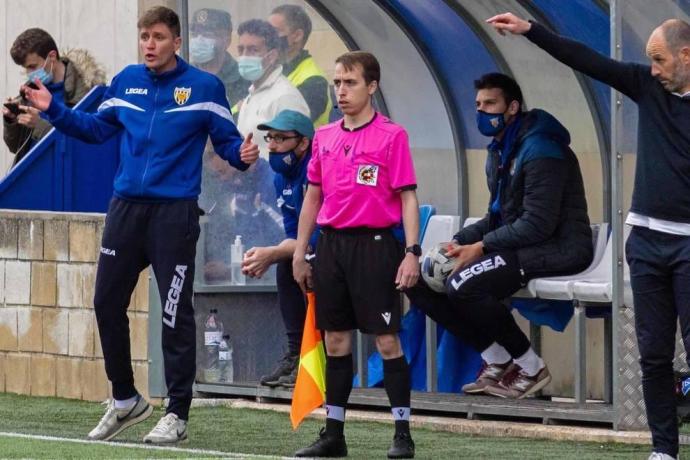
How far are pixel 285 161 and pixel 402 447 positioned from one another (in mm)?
2482

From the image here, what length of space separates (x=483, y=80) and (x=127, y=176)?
2.24 m

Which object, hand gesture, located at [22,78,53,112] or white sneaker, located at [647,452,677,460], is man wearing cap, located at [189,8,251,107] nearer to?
hand gesture, located at [22,78,53,112]

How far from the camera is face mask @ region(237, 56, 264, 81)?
10820 millimetres

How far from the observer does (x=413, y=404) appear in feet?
32.3

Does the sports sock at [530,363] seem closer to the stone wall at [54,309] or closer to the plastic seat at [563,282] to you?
the plastic seat at [563,282]

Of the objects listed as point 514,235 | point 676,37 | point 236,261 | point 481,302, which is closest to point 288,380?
point 236,261

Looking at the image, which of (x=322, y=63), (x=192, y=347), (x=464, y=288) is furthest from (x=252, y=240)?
(x=192, y=347)

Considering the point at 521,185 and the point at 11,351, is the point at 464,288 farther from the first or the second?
the point at 11,351

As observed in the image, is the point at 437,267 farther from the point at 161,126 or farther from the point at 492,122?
the point at 161,126

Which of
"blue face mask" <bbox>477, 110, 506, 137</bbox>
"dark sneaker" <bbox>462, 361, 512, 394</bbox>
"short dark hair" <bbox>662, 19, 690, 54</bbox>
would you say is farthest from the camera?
"dark sneaker" <bbox>462, 361, 512, 394</bbox>

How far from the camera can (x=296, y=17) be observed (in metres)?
11.0

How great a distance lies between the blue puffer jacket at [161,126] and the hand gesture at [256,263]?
1.36 feet

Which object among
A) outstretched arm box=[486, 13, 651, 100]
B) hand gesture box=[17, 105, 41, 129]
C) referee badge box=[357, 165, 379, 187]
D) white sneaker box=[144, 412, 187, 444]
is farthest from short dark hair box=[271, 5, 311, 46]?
outstretched arm box=[486, 13, 651, 100]

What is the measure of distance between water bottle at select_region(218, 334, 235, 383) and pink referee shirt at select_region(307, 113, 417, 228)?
2.97 meters
